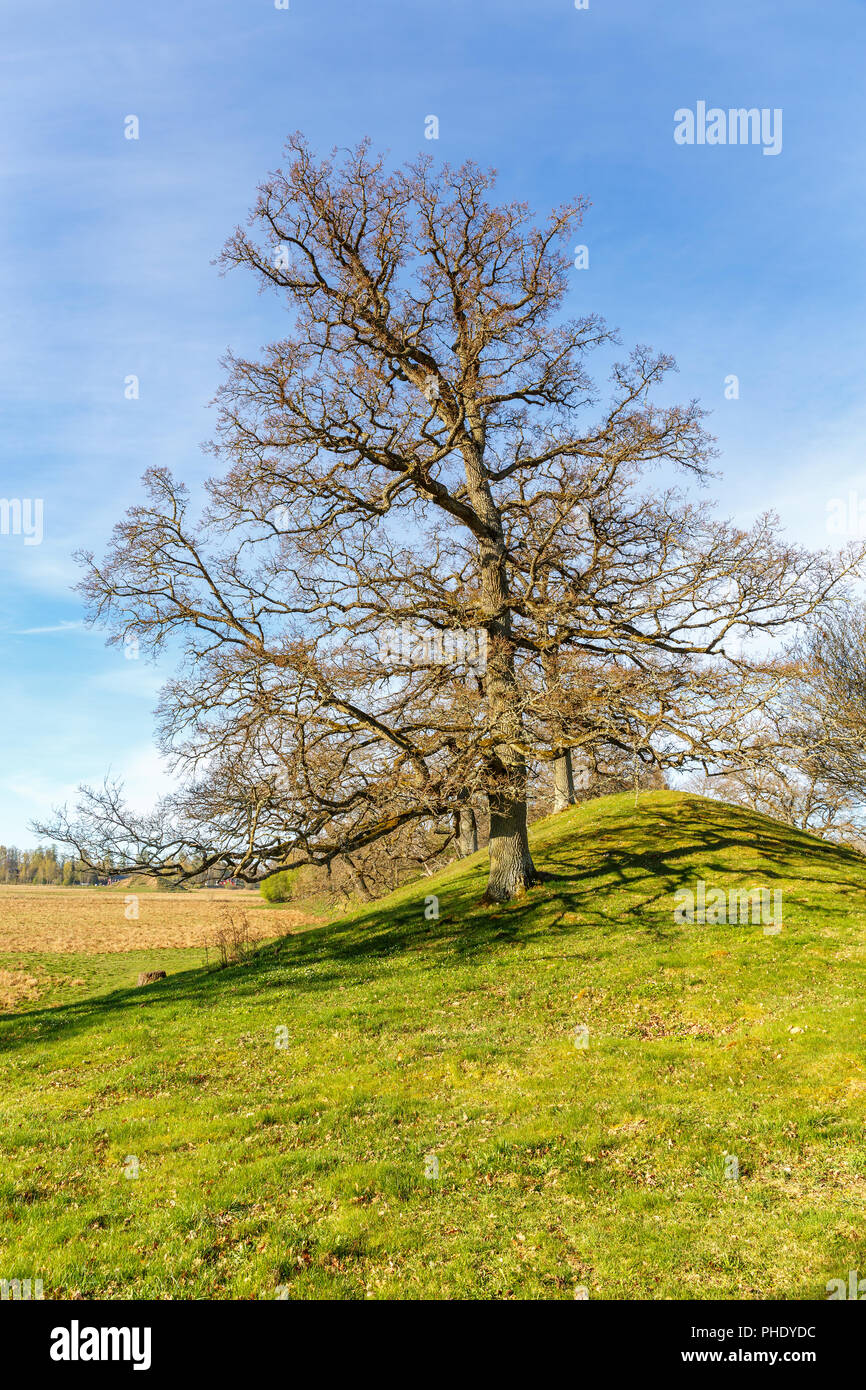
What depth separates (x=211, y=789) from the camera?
683 inches

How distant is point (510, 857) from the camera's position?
2038 cm

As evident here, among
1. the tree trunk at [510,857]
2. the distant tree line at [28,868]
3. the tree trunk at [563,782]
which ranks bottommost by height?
the distant tree line at [28,868]

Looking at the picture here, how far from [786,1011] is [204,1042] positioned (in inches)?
393

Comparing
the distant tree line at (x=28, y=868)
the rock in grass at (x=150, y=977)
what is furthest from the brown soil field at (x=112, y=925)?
the distant tree line at (x=28, y=868)

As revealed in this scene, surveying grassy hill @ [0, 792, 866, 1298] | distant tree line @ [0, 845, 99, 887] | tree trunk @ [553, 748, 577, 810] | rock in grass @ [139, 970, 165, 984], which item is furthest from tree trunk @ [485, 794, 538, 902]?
distant tree line @ [0, 845, 99, 887]

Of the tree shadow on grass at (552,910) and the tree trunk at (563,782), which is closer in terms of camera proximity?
the tree shadow on grass at (552,910)

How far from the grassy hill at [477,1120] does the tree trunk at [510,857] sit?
1406mm

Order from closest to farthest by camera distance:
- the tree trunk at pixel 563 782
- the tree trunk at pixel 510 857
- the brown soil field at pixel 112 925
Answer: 1. the tree trunk at pixel 510 857
2. the tree trunk at pixel 563 782
3. the brown soil field at pixel 112 925

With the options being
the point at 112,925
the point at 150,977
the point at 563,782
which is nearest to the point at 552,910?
the point at 150,977

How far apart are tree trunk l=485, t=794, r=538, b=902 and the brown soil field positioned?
11.1 meters

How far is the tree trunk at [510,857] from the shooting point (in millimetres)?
20203

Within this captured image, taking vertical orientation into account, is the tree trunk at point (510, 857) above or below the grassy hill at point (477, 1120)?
above

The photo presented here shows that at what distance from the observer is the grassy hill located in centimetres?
659

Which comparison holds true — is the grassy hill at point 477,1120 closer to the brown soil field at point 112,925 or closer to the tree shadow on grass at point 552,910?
the tree shadow on grass at point 552,910
